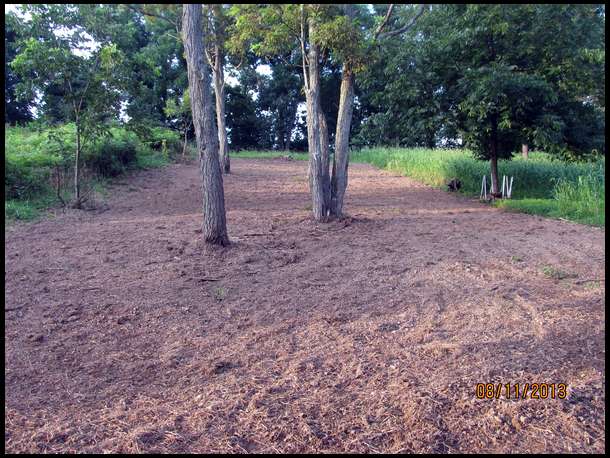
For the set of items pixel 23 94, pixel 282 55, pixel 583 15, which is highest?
pixel 583 15

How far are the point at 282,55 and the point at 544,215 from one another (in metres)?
5.80

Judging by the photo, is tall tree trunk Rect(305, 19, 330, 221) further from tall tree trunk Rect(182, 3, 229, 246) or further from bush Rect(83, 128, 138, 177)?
bush Rect(83, 128, 138, 177)

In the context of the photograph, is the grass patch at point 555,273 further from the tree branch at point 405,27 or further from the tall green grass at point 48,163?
the tall green grass at point 48,163

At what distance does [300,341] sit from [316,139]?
4807mm

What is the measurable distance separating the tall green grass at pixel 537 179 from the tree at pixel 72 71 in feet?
27.5

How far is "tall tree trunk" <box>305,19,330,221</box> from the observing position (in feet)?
26.1

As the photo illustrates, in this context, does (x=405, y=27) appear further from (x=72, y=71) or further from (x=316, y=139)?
(x=72, y=71)

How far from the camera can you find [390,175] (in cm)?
2008

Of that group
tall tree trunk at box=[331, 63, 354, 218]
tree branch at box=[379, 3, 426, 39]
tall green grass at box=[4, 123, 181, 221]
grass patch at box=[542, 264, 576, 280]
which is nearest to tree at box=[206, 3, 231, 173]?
tall green grass at box=[4, 123, 181, 221]

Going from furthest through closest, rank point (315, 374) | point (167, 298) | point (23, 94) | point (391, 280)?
1. point (23, 94)
2. point (391, 280)
3. point (167, 298)
4. point (315, 374)

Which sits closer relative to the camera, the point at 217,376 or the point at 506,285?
the point at 217,376

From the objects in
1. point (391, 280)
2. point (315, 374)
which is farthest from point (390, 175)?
point (315, 374)

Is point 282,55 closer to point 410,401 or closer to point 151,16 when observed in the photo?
point 151,16
